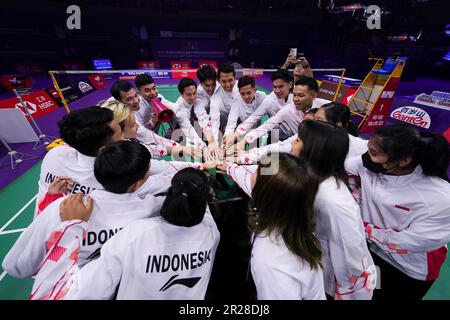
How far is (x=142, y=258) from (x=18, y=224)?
3.13 m

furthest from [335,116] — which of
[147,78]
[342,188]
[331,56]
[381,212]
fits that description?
[331,56]

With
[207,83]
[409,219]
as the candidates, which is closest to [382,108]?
[207,83]

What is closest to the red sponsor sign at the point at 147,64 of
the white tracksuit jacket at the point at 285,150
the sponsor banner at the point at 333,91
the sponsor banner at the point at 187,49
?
the sponsor banner at the point at 187,49

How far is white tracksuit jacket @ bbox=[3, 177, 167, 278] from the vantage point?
3.99 feet

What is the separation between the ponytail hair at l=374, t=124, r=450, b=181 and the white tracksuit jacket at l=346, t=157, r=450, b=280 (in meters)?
0.07

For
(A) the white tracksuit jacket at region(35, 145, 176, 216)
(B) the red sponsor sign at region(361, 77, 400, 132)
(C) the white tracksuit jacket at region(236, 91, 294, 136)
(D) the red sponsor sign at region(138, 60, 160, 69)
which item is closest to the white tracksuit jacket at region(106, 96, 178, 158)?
(A) the white tracksuit jacket at region(35, 145, 176, 216)

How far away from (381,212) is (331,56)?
654 inches

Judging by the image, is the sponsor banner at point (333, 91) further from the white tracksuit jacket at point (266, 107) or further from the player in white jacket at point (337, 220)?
the player in white jacket at point (337, 220)

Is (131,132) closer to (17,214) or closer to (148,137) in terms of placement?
(148,137)

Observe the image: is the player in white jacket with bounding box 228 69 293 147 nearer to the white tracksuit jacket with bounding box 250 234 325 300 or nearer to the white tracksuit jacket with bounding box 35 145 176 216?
the white tracksuit jacket with bounding box 35 145 176 216

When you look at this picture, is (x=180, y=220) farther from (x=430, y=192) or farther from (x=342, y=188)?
(x=430, y=192)

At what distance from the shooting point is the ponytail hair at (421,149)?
4.53ft

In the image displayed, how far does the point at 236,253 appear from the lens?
2074 millimetres

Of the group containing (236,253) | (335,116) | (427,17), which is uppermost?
(427,17)
